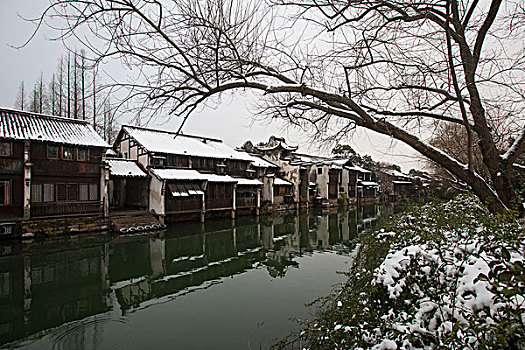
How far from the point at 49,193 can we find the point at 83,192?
1.49 metres

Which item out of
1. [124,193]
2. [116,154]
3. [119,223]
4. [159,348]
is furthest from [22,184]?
[159,348]

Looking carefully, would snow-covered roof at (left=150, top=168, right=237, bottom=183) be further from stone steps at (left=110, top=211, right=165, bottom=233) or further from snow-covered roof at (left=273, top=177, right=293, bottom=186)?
snow-covered roof at (left=273, top=177, right=293, bottom=186)

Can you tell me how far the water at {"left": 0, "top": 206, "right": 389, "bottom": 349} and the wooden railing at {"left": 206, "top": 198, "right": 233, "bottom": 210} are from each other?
19.9 feet

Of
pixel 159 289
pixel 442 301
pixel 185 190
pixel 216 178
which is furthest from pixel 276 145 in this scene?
pixel 442 301

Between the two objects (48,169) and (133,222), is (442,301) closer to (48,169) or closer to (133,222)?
(133,222)

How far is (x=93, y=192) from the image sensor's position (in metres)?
15.6

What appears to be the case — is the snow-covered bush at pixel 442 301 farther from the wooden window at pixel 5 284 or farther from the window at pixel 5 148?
the window at pixel 5 148

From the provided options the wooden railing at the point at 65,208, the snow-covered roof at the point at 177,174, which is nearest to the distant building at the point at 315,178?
the snow-covered roof at the point at 177,174

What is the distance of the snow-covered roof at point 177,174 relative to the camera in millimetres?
17828

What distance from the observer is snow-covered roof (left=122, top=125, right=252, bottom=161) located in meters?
19.7

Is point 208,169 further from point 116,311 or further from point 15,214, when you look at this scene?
point 116,311

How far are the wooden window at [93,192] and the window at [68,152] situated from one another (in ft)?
5.88

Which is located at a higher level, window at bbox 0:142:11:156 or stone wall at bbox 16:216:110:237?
window at bbox 0:142:11:156

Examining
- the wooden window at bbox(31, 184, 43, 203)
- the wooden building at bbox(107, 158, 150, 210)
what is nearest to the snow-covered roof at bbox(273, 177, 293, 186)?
the wooden building at bbox(107, 158, 150, 210)
